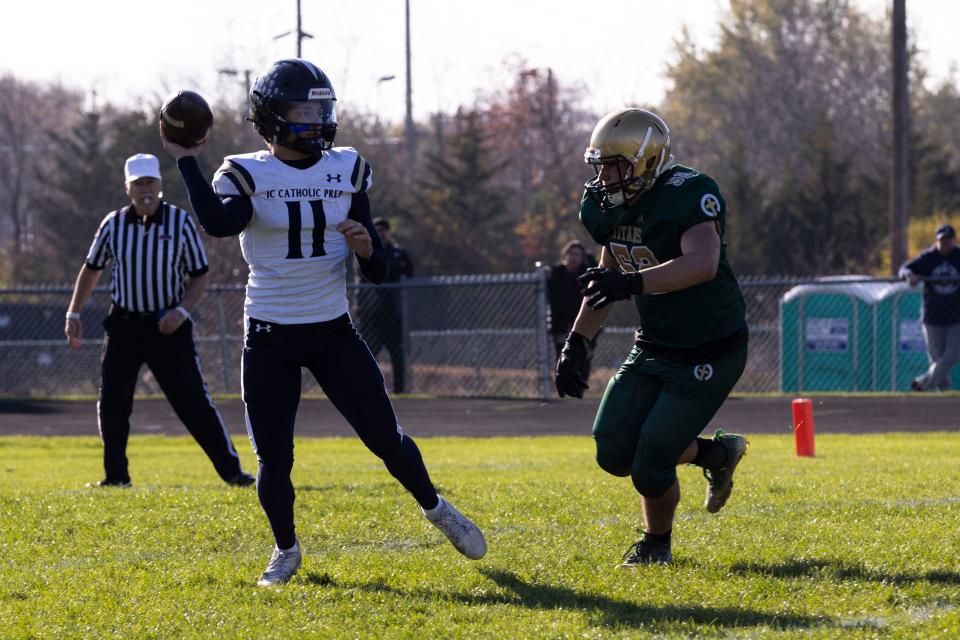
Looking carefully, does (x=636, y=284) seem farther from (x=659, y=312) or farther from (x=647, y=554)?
(x=647, y=554)

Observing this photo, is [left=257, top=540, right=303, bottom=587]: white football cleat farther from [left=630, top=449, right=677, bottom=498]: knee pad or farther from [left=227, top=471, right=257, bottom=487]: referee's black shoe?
[left=227, top=471, right=257, bottom=487]: referee's black shoe

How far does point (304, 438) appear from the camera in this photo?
14.0m

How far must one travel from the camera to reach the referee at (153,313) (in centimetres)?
812

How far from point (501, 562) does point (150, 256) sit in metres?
3.68

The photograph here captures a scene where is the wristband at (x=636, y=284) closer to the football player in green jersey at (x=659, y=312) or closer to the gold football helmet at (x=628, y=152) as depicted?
the football player in green jersey at (x=659, y=312)

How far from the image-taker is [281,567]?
5027mm

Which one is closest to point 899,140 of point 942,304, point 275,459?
point 942,304

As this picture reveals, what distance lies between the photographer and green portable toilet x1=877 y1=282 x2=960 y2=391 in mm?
19141

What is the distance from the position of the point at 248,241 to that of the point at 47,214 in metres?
38.4

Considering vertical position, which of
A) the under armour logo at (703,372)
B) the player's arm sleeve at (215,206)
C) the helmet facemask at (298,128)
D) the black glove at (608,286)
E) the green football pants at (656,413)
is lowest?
the green football pants at (656,413)

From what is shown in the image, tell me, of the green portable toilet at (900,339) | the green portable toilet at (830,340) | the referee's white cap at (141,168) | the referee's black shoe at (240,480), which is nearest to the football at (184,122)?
the referee's white cap at (141,168)

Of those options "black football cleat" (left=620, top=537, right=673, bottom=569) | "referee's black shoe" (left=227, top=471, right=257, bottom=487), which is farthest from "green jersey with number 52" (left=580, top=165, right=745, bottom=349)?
"referee's black shoe" (left=227, top=471, right=257, bottom=487)

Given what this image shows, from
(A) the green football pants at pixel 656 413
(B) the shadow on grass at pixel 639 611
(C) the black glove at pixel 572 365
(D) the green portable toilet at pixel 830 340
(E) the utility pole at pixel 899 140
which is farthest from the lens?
(E) the utility pole at pixel 899 140

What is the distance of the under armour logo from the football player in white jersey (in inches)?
39.5
